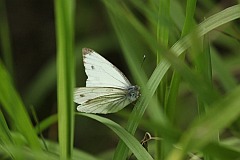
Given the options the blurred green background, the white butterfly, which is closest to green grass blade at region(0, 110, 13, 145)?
the white butterfly

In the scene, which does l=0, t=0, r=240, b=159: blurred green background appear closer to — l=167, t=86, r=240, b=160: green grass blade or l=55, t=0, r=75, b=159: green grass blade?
l=55, t=0, r=75, b=159: green grass blade

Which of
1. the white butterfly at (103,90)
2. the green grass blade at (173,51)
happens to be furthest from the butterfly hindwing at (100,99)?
the green grass blade at (173,51)

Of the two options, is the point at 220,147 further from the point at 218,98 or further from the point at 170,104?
the point at 170,104

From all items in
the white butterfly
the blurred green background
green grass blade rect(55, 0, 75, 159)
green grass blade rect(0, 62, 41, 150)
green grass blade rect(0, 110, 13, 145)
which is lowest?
green grass blade rect(0, 110, 13, 145)

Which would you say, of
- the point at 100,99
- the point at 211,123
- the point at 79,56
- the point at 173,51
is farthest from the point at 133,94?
the point at 79,56

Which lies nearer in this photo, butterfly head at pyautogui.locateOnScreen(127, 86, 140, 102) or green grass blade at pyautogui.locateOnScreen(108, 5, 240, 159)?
green grass blade at pyautogui.locateOnScreen(108, 5, 240, 159)

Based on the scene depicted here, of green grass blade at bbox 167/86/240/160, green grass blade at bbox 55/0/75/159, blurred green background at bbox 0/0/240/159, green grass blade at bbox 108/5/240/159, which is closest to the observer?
green grass blade at bbox 167/86/240/160

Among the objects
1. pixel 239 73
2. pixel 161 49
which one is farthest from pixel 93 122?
pixel 161 49

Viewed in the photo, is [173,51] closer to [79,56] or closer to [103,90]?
[103,90]

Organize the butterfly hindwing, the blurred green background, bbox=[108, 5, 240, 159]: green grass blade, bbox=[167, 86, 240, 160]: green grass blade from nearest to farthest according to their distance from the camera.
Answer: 1. bbox=[167, 86, 240, 160]: green grass blade
2. bbox=[108, 5, 240, 159]: green grass blade
3. the butterfly hindwing
4. the blurred green background
